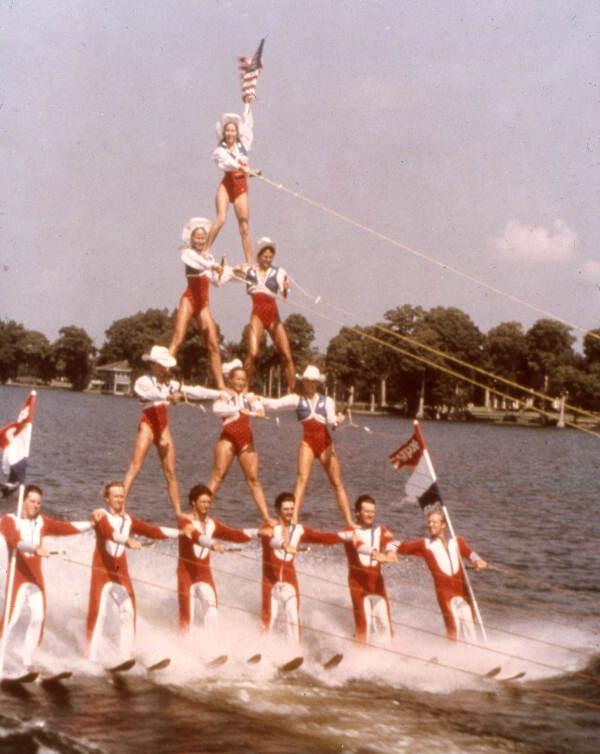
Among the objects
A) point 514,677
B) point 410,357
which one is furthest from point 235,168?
point 410,357

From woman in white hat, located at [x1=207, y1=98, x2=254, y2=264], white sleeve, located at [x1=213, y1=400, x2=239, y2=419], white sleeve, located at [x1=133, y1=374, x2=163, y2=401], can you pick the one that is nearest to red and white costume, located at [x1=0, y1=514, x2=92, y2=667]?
white sleeve, located at [x1=133, y1=374, x2=163, y2=401]

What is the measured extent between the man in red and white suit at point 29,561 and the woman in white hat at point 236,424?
8.17ft

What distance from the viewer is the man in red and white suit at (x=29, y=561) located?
495 inches

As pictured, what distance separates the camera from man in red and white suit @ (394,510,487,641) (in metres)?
14.4

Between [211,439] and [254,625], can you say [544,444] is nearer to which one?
[211,439]

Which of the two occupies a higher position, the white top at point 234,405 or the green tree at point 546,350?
the green tree at point 546,350

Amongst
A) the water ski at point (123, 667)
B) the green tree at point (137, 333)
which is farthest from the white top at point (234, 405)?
the green tree at point (137, 333)

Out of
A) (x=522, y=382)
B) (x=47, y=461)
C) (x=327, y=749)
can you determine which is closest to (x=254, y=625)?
(x=327, y=749)

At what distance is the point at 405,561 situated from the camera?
81.4 feet

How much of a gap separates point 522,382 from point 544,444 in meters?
23.0

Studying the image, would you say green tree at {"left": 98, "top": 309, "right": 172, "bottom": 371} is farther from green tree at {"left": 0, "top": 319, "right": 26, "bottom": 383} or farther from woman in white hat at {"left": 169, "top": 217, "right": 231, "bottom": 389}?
woman in white hat at {"left": 169, "top": 217, "right": 231, "bottom": 389}

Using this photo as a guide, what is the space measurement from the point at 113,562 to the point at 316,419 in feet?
12.1

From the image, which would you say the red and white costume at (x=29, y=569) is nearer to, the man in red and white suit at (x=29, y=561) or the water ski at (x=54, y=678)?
the man in red and white suit at (x=29, y=561)

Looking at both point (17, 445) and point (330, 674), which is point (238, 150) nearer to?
point (17, 445)
